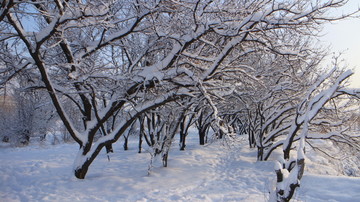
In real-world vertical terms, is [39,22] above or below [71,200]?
above

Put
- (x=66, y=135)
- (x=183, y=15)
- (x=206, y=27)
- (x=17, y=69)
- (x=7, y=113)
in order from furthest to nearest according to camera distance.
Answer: (x=66, y=135) → (x=7, y=113) → (x=183, y=15) → (x=17, y=69) → (x=206, y=27)

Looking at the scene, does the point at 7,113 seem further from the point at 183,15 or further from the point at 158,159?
→ the point at 183,15

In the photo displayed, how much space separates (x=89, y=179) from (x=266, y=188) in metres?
4.97

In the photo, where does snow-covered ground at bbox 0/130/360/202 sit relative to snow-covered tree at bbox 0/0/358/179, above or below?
below

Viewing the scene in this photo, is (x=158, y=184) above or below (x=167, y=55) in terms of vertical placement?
below

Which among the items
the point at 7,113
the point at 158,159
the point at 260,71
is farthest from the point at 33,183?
the point at 7,113

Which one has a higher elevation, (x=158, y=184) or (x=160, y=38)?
(x=160, y=38)

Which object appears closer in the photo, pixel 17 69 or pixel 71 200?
pixel 71 200

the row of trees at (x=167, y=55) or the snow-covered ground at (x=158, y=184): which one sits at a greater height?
the row of trees at (x=167, y=55)

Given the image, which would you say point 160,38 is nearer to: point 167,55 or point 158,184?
point 167,55

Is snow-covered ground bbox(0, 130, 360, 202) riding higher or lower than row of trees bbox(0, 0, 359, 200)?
lower

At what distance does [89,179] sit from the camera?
22.4ft

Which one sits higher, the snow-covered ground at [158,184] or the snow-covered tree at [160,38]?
the snow-covered tree at [160,38]

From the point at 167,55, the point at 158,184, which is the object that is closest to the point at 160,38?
the point at 167,55
